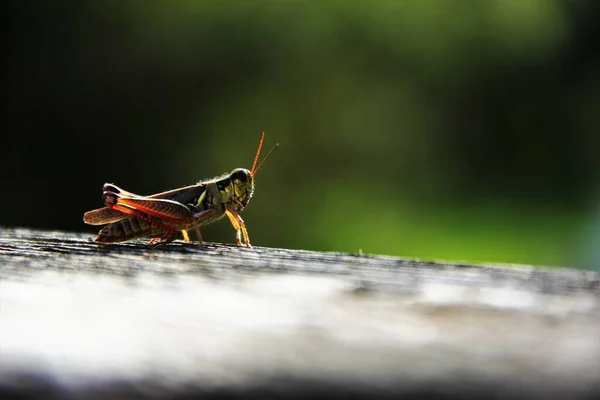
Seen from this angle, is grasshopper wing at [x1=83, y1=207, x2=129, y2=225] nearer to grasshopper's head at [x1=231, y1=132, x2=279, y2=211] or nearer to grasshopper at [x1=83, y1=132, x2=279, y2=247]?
grasshopper at [x1=83, y1=132, x2=279, y2=247]

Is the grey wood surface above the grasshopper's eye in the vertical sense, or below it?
below

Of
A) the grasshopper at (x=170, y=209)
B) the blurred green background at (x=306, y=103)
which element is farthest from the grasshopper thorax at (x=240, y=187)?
the blurred green background at (x=306, y=103)

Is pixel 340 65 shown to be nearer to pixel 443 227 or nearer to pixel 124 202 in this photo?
pixel 443 227

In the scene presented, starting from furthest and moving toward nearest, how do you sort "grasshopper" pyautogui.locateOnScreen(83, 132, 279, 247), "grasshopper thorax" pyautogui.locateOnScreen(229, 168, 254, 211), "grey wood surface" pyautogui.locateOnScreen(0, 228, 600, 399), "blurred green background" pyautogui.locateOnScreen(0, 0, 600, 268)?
"blurred green background" pyautogui.locateOnScreen(0, 0, 600, 268) → "grasshopper thorax" pyautogui.locateOnScreen(229, 168, 254, 211) → "grasshopper" pyautogui.locateOnScreen(83, 132, 279, 247) → "grey wood surface" pyautogui.locateOnScreen(0, 228, 600, 399)

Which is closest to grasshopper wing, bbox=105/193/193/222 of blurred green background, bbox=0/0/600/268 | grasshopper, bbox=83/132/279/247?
grasshopper, bbox=83/132/279/247

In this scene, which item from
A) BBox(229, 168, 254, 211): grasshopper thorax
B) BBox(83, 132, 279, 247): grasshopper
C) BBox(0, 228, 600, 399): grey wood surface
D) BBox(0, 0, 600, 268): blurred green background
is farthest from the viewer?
BBox(0, 0, 600, 268): blurred green background

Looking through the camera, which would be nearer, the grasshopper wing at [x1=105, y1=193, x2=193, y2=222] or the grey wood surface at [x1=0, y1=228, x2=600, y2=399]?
the grey wood surface at [x1=0, y1=228, x2=600, y2=399]

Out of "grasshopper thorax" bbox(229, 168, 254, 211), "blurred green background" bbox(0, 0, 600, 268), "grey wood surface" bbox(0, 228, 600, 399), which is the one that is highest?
"blurred green background" bbox(0, 0, 600, 268)

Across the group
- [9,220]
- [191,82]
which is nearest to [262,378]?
[9,220]
